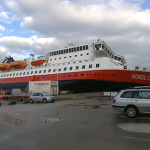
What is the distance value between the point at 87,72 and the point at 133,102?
1823 cm

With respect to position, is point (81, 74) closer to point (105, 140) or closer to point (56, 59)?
point (56, 59)

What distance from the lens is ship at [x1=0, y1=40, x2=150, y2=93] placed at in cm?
2397

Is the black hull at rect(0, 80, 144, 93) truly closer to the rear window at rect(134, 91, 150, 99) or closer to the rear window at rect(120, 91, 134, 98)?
the rear window at rect(120, 91, 134, 98)

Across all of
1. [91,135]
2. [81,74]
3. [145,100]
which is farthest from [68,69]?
[91,135]

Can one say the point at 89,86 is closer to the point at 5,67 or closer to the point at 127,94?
the point at 127,94

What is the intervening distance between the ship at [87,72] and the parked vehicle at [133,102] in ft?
54.1

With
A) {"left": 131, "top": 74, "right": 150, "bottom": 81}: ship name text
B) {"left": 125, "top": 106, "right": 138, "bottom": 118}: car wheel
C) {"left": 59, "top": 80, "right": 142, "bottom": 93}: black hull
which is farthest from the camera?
{"left": 59, "top": 80, "right": 142, "bottom": 93}: black hull

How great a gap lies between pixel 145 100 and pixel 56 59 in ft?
92.3

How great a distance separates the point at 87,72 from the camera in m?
25.6

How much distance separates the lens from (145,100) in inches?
286

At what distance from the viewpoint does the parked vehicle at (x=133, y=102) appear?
286 inches

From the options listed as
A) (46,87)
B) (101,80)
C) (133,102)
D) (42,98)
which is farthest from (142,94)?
(46,87)

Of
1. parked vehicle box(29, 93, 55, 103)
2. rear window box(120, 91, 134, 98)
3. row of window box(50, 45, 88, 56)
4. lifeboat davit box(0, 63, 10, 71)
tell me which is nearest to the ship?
row of window box(50, 45, 88, 56)

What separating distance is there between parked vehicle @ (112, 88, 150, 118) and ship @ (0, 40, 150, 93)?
16.5 meters
